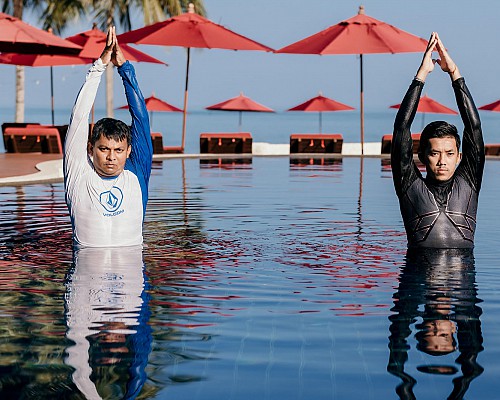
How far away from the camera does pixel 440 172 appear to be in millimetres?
8422

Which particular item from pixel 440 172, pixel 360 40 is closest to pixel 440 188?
pixel 440 172

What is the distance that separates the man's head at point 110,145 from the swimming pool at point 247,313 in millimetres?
763

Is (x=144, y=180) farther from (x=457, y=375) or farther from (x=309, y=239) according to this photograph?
(x=457, y=375)

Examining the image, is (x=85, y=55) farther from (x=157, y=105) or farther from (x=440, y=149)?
(x=440, y=149)

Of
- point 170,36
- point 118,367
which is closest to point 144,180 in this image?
point 118,367

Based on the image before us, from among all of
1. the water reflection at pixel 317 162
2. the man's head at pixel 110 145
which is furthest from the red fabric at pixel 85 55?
the man's head at pixel 110 145

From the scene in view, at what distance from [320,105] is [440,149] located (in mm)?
36300

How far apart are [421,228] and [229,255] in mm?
1790

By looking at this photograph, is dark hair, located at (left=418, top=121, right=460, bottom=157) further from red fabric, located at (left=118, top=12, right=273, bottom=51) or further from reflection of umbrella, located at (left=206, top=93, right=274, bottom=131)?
reflection of umbrella, located at (left=206, top=93, right=274, bottom=131)

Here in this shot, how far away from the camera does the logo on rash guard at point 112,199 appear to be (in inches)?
346

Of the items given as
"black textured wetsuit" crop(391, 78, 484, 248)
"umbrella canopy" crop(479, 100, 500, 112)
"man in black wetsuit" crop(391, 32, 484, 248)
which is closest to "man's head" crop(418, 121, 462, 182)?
"man in black wetsuit" crop(391, 32, 484, 248)

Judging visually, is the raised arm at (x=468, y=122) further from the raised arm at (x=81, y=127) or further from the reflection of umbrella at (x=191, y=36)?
the reflection of umbrella at (x=191, y=36)

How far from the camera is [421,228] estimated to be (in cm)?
882

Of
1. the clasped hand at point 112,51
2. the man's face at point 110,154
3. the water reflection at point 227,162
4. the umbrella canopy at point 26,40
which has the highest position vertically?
the umbrella canopy at point 26,40
